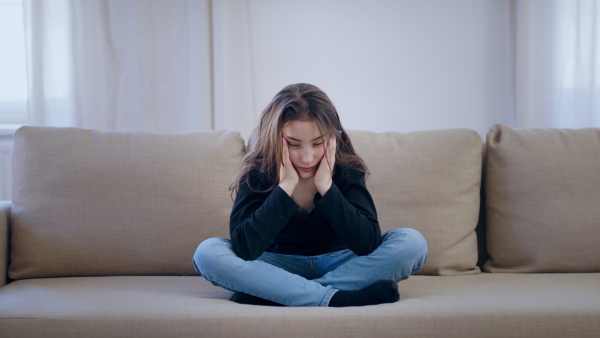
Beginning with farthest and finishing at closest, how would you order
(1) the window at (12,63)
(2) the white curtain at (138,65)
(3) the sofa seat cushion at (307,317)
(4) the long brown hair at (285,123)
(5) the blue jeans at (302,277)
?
(1) the window at (12,63) → (2) the white curtain at (138,65) → (4) the long brown hair at (285,123) → (5) the blue jeans at (302,277) → (3) the sofa seat cushion at (307,317)

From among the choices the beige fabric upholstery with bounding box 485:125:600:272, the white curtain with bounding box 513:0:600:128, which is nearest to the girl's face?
the beige fabric upholstery with bounding box 485:125:600:272

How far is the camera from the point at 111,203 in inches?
70.4

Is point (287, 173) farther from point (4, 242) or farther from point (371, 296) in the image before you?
point (4, 242)

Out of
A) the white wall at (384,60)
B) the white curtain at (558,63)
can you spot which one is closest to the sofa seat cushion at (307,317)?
the white curtain at (558,63)

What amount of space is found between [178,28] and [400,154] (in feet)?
4.16

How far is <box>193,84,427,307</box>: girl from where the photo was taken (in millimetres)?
1406

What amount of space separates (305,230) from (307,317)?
1.14ft

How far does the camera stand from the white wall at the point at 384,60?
264 cm

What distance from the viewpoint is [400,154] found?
6.02 ft

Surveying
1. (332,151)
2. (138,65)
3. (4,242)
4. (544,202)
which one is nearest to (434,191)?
(544,202)

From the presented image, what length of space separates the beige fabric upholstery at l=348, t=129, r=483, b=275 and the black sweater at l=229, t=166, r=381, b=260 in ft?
0.75

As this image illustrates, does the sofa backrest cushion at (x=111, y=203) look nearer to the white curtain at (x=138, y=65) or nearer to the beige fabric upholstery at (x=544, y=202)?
the white curtain at (x=138, y=65)

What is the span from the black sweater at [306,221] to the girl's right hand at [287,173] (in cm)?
3

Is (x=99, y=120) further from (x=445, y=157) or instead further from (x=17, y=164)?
(x=445, y=157)
